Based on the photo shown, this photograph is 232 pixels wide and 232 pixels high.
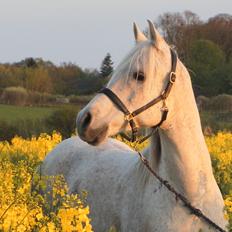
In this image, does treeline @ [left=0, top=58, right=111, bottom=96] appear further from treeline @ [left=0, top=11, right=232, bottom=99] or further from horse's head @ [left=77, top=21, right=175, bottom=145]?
horse's head @ [left=77, top=21, right=175, bottom=145]

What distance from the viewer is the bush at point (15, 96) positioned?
51884 mm

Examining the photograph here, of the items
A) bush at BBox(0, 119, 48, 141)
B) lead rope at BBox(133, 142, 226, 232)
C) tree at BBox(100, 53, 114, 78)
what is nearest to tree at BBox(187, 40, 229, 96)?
tree at BBox(100, 53, 114, 78)

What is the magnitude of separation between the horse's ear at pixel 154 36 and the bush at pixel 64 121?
18.7 metres

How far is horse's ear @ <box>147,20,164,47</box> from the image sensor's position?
4695 millimetres

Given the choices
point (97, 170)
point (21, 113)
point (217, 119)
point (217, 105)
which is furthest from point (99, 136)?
point (21, 113)

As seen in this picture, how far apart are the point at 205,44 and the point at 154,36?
55.9 m

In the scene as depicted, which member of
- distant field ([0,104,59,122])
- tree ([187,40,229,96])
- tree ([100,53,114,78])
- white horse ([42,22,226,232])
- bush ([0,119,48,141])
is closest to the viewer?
white horse ([42,22,226,232])

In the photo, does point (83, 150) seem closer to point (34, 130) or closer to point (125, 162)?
point (125, 162)

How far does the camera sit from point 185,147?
4770 millimetres

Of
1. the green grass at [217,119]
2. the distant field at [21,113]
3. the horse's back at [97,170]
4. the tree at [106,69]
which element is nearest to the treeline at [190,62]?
the tree at [106,69]

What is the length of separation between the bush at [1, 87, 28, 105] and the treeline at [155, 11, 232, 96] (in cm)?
1192

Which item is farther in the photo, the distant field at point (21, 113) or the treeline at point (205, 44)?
the treeline at point (205, 44)

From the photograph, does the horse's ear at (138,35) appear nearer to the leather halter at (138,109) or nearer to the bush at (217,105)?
the leather halter at (138,109)

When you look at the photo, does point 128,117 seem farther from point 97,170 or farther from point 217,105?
point 217,105
